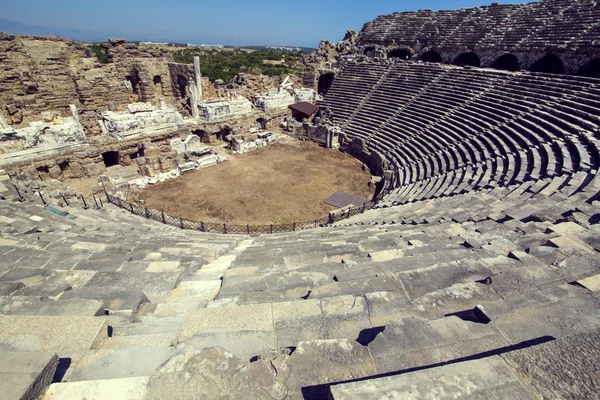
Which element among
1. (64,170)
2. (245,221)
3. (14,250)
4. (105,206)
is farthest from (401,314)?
(64,170)

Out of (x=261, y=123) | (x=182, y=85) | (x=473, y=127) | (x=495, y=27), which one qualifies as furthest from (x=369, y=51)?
(x=473, y=127)

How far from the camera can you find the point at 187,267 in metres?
6.04

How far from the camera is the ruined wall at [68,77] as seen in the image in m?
20.7

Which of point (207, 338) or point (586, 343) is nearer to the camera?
point (586, 343)

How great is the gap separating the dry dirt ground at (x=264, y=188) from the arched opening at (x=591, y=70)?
689 inches

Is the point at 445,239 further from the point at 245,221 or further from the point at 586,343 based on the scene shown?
the point at 245,221

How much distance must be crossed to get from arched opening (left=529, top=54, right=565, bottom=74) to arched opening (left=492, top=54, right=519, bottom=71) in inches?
72.2

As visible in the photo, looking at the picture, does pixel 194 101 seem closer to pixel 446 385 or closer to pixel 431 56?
pixel 446 385

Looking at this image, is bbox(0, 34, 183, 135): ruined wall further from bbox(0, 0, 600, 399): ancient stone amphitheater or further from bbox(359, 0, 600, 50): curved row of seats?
bbox(359, 0, 600, 50): curved row of seats

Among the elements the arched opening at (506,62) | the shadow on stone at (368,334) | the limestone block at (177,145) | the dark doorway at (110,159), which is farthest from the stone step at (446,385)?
the arched opening at (506,62)

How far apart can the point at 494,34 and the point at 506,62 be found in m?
2.82

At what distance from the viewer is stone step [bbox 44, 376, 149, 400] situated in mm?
2066

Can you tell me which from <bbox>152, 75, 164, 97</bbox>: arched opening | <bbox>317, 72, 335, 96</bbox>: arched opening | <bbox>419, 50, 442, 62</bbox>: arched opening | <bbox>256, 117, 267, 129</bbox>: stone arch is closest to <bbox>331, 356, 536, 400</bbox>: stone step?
<bbox>256, 117, 267, 129</bbox>: stone arch

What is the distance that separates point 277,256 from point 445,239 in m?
3.63
